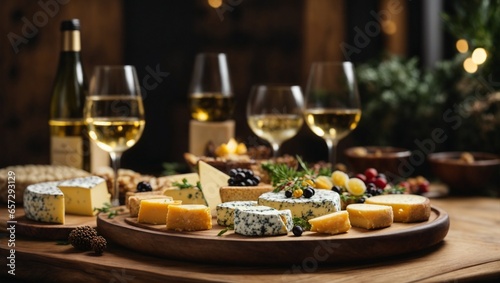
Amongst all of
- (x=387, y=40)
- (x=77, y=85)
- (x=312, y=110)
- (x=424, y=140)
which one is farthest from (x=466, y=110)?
(x=77, y=85)

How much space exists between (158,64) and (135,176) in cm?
208

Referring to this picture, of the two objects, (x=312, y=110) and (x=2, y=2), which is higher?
(x=2, y=2)

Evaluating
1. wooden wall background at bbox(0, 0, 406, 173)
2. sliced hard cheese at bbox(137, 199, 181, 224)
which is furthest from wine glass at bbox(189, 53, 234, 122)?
wooden wall background at bbox(0, 0, 406, 173)

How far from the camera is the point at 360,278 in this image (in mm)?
1570

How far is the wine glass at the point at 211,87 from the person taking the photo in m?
2.78

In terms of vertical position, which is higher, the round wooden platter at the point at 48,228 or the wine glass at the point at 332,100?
the wine glass at the point at 332,100

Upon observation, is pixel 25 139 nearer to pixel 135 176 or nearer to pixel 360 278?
pixel 135 176

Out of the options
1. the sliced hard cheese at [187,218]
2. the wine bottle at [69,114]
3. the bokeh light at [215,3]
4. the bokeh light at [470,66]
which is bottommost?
the sliced hard cheese at [187,218]

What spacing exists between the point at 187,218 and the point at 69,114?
104 centimetres

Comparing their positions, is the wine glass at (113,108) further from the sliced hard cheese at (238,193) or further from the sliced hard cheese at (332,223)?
the sliced hard cheese at (332,223)

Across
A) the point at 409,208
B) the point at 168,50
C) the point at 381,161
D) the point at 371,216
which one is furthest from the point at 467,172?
the point at 168,50

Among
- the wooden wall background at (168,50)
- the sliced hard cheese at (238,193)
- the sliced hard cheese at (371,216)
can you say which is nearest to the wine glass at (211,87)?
the sliced hard cheese at (238,193)

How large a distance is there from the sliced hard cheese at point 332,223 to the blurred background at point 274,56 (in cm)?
138

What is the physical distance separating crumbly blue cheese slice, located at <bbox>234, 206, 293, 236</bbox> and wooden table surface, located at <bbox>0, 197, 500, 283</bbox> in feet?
0.29
